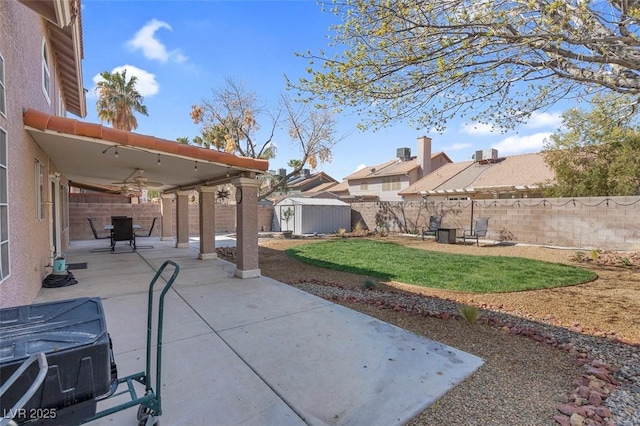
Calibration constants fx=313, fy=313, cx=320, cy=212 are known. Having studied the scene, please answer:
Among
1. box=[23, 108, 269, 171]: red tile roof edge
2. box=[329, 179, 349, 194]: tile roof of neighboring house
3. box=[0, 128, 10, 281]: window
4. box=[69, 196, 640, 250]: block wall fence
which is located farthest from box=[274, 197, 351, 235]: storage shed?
box=[0, 128, 10, 281]: window

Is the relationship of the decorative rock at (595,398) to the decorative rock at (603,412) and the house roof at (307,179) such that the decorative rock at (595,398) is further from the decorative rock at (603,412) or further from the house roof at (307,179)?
the house roof at (307,179)

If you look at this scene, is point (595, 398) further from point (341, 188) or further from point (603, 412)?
point (341, 188)

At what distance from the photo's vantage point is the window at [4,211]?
315cm

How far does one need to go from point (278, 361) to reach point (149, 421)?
1.31 metres

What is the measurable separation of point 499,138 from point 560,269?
→ 4464mm

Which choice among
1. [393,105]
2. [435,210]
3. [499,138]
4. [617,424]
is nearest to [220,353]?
[617,424]

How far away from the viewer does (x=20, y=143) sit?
399 cm

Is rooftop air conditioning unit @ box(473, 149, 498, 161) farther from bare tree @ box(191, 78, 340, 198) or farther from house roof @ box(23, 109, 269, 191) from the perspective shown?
house roof @ box(23, 109, 269, 191)

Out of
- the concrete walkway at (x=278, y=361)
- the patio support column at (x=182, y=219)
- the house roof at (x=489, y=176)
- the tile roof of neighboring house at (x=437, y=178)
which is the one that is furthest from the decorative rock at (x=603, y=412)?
the tile roof of neighboring house at (x=437, y=178)

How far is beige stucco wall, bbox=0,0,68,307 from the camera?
342cm

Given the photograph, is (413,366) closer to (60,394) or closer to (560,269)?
(60,394)

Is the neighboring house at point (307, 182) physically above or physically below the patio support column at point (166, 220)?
above

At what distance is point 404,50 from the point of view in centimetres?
437

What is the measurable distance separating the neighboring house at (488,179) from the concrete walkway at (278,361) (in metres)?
16.3
